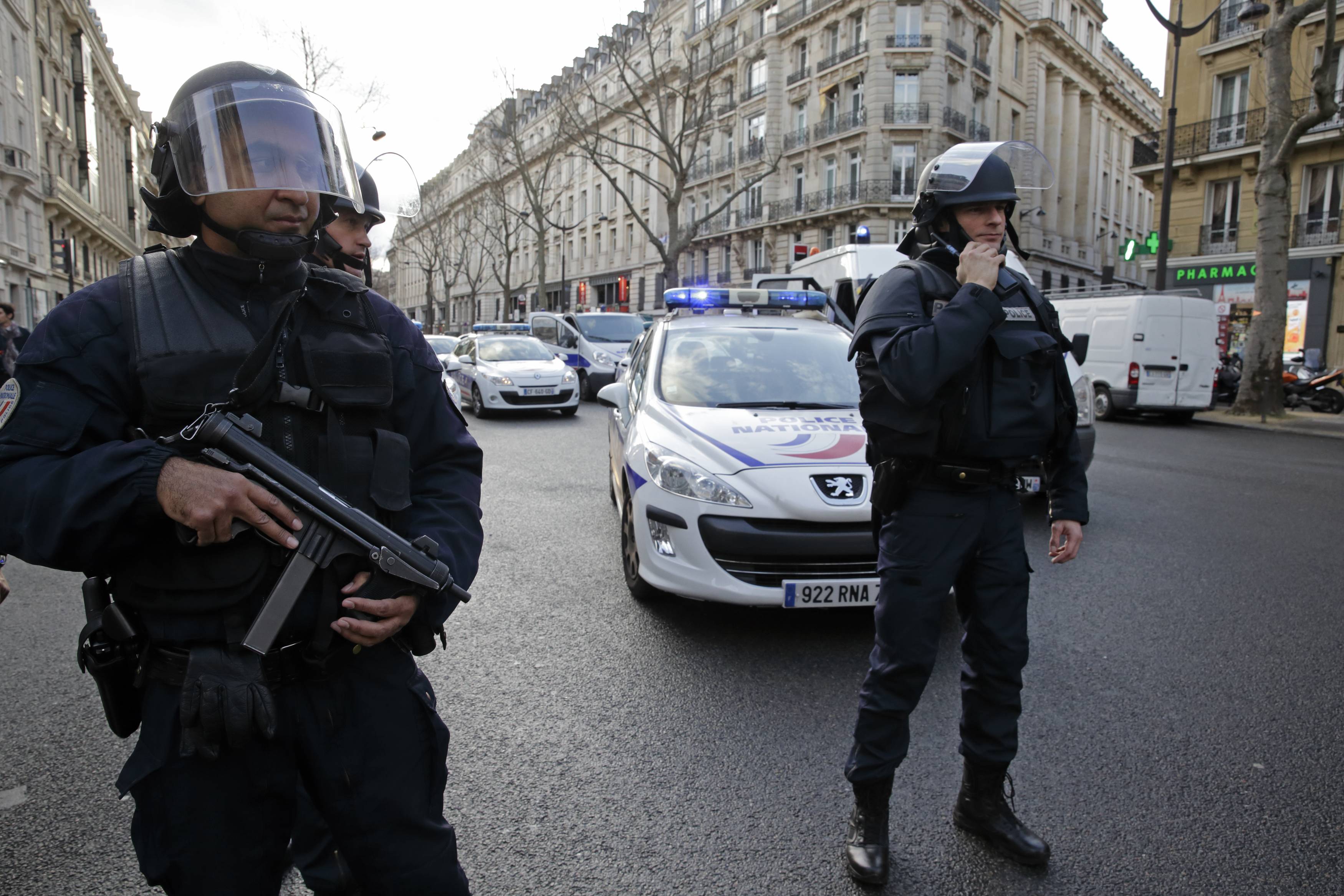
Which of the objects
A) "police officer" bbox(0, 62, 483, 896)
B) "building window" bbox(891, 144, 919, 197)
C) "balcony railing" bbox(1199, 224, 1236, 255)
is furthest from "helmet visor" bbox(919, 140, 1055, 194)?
"building window" bbox(891, 144, 919, 197)

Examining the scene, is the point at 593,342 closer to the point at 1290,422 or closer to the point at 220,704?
the point at 1290,422

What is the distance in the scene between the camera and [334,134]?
5.57 feet

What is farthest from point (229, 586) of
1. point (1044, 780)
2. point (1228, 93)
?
point (1228, 93)

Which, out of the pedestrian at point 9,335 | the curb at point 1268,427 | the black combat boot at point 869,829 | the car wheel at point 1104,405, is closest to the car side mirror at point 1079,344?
the black combat boot at point 869,829

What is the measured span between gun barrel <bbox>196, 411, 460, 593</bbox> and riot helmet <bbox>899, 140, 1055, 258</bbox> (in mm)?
1711

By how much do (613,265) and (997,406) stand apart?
5583cm

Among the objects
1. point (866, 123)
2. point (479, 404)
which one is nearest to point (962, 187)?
point (479, 404)

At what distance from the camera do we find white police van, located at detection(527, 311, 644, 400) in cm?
1716

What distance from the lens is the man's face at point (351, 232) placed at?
294cm

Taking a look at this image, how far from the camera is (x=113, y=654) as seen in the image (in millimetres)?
1482

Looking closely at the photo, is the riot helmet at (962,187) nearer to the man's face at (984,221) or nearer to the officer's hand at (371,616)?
the man's face at (984,221)

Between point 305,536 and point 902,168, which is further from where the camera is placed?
point 902,168

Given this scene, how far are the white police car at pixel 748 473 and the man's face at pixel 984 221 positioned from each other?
1.69 m

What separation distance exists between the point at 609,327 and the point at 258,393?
17.3 meters
